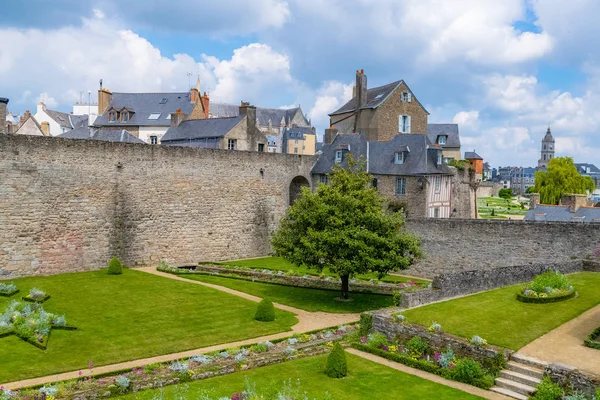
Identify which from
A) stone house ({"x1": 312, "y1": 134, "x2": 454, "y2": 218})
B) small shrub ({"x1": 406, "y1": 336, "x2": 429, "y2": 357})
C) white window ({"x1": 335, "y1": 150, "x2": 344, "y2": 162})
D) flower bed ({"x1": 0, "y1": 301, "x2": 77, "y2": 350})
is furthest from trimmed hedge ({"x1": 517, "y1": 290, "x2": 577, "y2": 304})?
white window ({"x1": 335, "y1": 150, "x2": 344, "y2": 162})

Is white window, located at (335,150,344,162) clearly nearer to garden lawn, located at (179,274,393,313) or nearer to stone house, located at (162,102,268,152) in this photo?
stone house, located at (162,102,268,152)

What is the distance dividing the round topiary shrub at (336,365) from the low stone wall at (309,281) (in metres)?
11.8

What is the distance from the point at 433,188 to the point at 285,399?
26.1 meters

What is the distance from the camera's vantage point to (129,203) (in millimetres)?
28547

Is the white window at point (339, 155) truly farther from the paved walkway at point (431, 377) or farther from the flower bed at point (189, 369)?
the paved walkway at point (431, 377)

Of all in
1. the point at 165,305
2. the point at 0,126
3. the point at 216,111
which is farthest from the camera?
the point at 216,111

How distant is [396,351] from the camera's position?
1539 cm

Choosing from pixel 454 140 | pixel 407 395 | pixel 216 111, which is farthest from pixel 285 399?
pixel 216 111

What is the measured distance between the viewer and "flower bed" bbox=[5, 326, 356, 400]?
1265cm

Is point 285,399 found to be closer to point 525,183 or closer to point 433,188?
point 433,188

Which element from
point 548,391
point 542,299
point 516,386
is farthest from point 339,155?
point 548,391

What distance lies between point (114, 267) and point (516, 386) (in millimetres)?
19720

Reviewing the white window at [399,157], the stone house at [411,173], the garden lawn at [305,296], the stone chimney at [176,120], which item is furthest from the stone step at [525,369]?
the stone chimney at [176,120]

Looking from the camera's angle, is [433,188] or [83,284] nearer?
[83,284]
